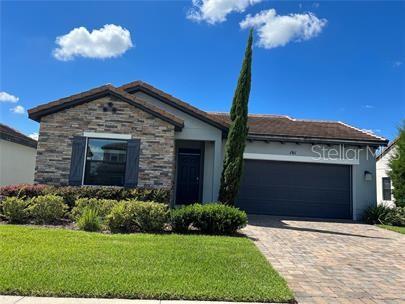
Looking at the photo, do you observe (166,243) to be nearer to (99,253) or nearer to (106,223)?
(99,253)

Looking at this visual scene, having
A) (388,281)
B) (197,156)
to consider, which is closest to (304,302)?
(388,281)

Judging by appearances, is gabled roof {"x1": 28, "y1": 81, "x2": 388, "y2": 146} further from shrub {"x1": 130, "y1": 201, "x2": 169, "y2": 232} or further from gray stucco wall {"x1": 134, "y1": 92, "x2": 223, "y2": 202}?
shrub {"x1": 130, "y1": 201, "x2": 169, "y2": 232}

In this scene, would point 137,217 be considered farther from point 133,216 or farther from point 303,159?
point 303,159

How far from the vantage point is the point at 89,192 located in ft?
35.4

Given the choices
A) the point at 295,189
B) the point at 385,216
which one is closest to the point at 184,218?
the point at 295,189

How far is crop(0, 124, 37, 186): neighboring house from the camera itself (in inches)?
631

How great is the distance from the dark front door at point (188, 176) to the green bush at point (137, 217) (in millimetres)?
5481

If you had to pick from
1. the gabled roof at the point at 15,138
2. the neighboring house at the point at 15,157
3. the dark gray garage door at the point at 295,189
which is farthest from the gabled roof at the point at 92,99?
the neighboring house at the point at 15,157

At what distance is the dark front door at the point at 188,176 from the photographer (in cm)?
1430

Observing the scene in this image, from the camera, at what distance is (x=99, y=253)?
6.13 metres

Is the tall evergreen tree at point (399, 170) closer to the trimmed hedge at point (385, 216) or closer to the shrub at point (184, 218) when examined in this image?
the trimmed hedge at point (385, 216)

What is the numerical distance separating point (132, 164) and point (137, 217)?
3282 mm

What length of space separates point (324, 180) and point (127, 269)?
11781mm

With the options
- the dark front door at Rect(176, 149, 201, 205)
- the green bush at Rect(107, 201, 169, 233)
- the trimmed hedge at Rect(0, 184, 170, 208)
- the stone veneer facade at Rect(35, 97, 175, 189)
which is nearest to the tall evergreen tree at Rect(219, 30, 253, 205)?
the stone veneer facade at Rect(35, 97, 175, 189)
